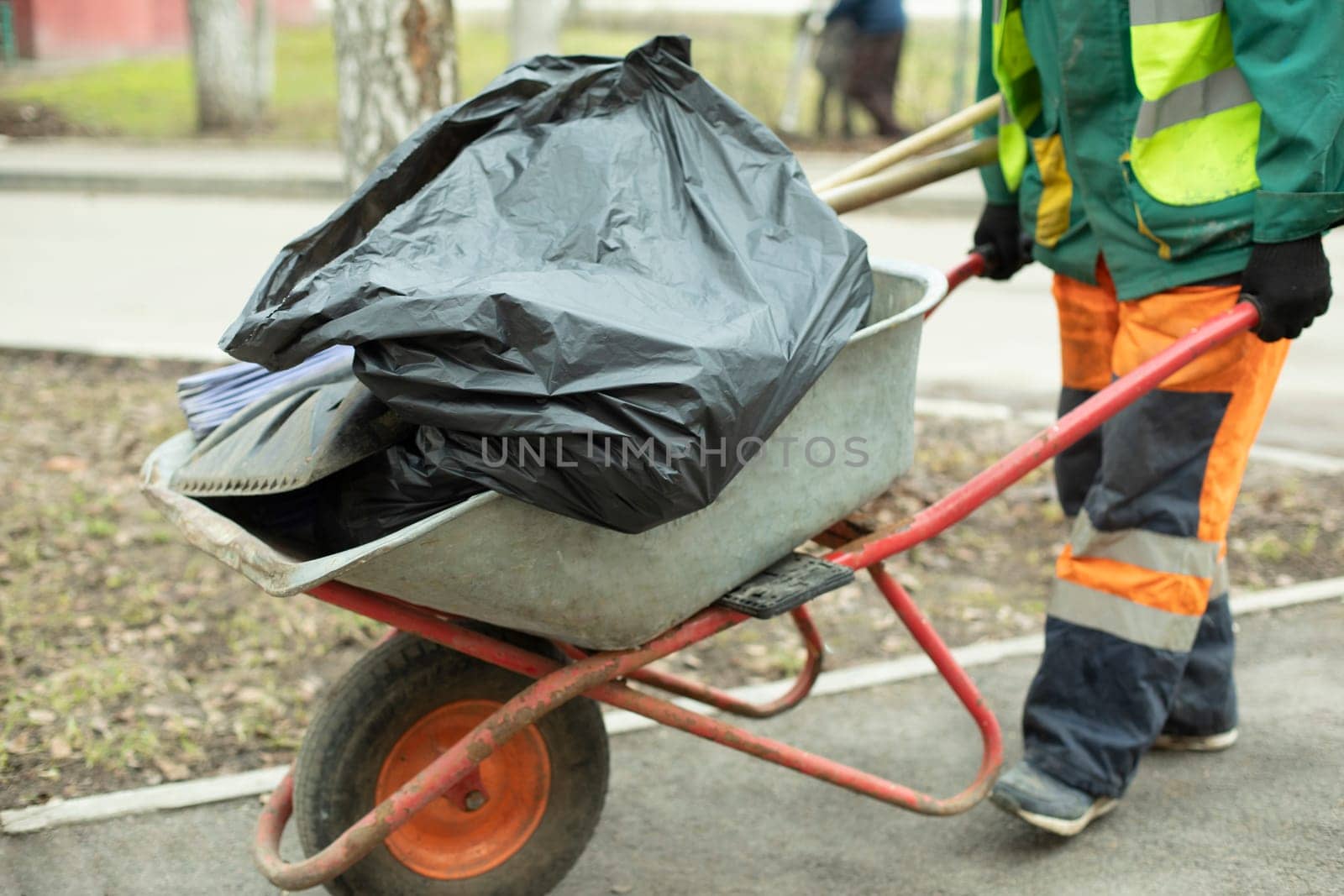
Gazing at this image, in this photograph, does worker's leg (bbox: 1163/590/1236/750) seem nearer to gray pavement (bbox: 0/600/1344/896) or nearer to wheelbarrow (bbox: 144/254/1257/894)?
gray pavement (bbox: 0/600/1344/896)

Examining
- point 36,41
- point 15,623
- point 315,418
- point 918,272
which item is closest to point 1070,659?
point 918,272

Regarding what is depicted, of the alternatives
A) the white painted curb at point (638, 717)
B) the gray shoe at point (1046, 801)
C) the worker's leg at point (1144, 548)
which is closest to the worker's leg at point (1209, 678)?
the worker's leg at point (1144, 548)

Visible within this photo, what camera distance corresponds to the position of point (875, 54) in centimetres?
1166

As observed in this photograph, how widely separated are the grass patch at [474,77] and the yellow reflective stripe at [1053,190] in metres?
8.40

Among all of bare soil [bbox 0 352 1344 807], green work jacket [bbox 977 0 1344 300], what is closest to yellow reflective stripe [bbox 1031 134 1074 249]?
green work jacket [bbox 977 0 1344 300]

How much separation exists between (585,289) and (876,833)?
1.44 metres

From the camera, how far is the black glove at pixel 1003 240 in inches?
116

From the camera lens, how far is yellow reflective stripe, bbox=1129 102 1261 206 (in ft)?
7.53

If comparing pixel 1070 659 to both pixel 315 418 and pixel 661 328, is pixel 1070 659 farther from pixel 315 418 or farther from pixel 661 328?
pixel 315 418

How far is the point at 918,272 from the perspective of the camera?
2297mm

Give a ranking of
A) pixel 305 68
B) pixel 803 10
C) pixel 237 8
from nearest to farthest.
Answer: pixel 803 10 → pixel 237 8 → pixel 305 68

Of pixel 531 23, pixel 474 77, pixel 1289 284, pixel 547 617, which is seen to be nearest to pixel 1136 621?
pixel 1289 284

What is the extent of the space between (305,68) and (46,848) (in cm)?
1908

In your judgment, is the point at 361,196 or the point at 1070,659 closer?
the point at 361,196
